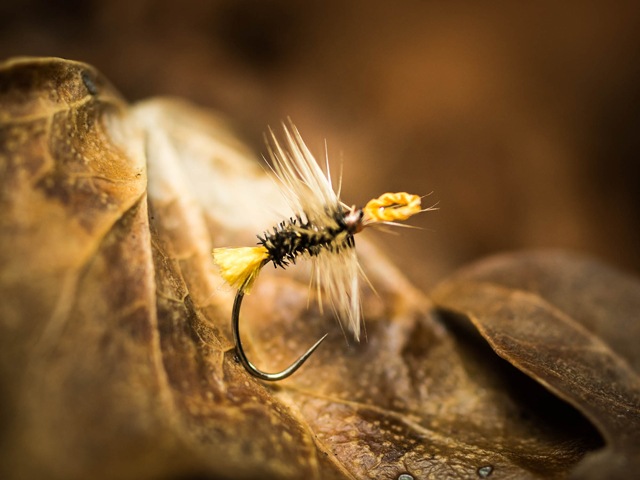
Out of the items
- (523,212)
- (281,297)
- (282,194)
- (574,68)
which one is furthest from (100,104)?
(574,68)

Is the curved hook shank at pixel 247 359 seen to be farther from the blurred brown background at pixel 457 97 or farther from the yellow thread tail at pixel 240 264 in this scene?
the blurred brown background at pixel 457 97

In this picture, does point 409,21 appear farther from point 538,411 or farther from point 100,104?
point 538,411

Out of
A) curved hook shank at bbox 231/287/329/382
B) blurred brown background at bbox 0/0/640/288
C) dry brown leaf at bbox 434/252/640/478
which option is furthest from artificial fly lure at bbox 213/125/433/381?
blurred brown background at bbox 0/0/640/288

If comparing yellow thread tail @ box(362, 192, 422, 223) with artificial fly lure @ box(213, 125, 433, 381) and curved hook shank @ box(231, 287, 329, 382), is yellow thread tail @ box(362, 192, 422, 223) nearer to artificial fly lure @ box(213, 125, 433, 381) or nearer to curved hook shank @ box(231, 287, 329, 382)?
artificial fly lure @ box(213, 125, 433, 381)

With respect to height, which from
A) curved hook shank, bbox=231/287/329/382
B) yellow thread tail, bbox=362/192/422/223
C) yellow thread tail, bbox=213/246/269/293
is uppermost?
yellow thread tail, bbox=362/192/422/223

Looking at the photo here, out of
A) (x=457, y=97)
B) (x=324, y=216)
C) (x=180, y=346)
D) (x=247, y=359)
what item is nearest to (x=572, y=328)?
(x=324, y=216)

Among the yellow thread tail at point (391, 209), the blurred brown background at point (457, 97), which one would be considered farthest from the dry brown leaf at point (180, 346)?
the blurred brown background at point (457, 97)
